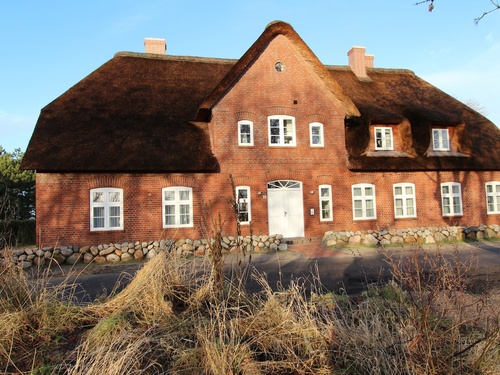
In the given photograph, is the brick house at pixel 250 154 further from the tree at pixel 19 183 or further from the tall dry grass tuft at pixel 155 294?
the tree at pixel 19 183

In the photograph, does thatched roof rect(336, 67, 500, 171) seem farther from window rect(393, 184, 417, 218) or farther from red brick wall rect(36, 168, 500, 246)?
window rect(393, 184, 417, 218)

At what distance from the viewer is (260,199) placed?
56.7 feet

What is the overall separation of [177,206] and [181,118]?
13.7ft

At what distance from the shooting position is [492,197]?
67.7 ft

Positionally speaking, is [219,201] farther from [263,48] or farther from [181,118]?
[263,48]

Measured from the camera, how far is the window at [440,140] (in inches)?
799

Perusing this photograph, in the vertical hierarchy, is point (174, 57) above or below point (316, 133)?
above

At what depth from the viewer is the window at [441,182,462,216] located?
64.6 feet

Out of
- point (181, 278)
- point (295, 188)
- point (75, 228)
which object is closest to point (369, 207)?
point (295, 188)

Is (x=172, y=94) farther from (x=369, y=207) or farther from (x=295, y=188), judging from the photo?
(x=369, y=207)

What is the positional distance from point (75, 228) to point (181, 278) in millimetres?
11207

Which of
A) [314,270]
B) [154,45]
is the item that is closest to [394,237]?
[314,270]

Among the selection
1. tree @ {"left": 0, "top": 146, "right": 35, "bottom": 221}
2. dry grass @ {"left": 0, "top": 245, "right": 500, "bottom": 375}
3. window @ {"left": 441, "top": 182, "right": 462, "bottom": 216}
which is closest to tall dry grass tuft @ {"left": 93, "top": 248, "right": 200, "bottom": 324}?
dry grass @ {"left": 0, "top": 245, "right": 500, "bottom": 375}

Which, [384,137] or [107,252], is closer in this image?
[107,252]
